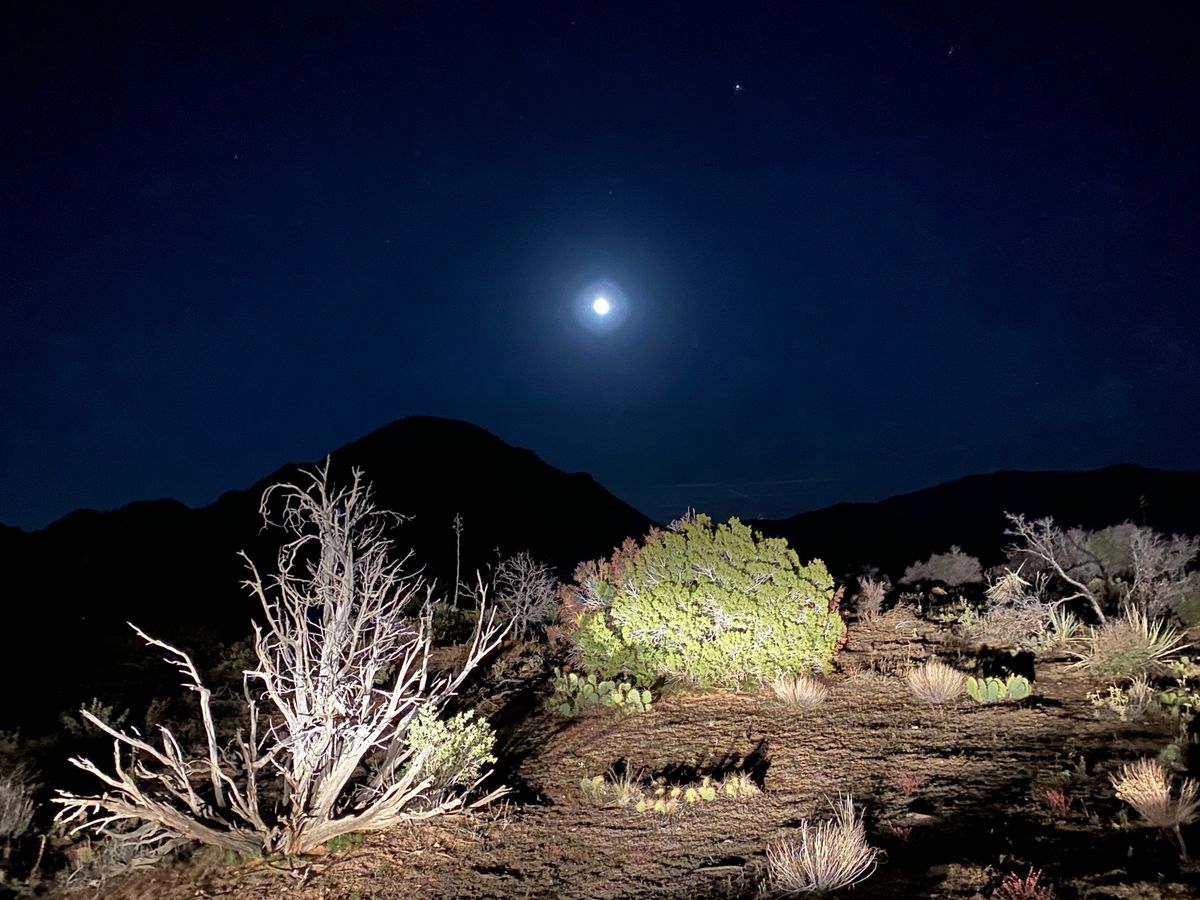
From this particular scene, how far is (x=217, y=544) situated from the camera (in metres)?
32.1

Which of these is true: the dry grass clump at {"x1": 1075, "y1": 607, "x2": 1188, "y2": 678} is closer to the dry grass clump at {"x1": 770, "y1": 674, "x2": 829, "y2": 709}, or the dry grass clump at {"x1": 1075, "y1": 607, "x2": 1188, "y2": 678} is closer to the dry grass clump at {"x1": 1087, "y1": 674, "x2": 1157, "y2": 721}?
the dry grass clump at {"x1": 1087, "y1": 674, "x2": 1157, "y2": 721}

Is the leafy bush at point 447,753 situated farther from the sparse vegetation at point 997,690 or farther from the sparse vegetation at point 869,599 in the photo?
the sparse vegetation at point 869,599

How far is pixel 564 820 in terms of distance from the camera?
238 inches

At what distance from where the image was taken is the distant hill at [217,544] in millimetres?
13219

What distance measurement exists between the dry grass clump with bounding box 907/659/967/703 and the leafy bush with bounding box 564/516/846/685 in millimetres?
1135

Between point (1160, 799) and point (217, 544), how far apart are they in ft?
115

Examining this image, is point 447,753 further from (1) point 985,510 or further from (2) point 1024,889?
(1) point 985,510

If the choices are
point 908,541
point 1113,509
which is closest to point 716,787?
point 908,541

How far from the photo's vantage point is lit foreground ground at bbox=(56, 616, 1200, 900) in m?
4.23

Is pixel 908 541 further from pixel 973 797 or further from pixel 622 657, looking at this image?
pixel 973 797

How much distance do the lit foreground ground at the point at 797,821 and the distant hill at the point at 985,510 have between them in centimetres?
2467

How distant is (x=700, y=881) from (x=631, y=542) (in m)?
5.97

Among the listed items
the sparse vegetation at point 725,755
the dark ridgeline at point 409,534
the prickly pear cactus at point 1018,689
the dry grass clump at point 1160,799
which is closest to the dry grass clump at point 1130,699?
the sparse vegetation at point 725,755

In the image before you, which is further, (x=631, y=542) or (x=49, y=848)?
(x=631, y=542)
